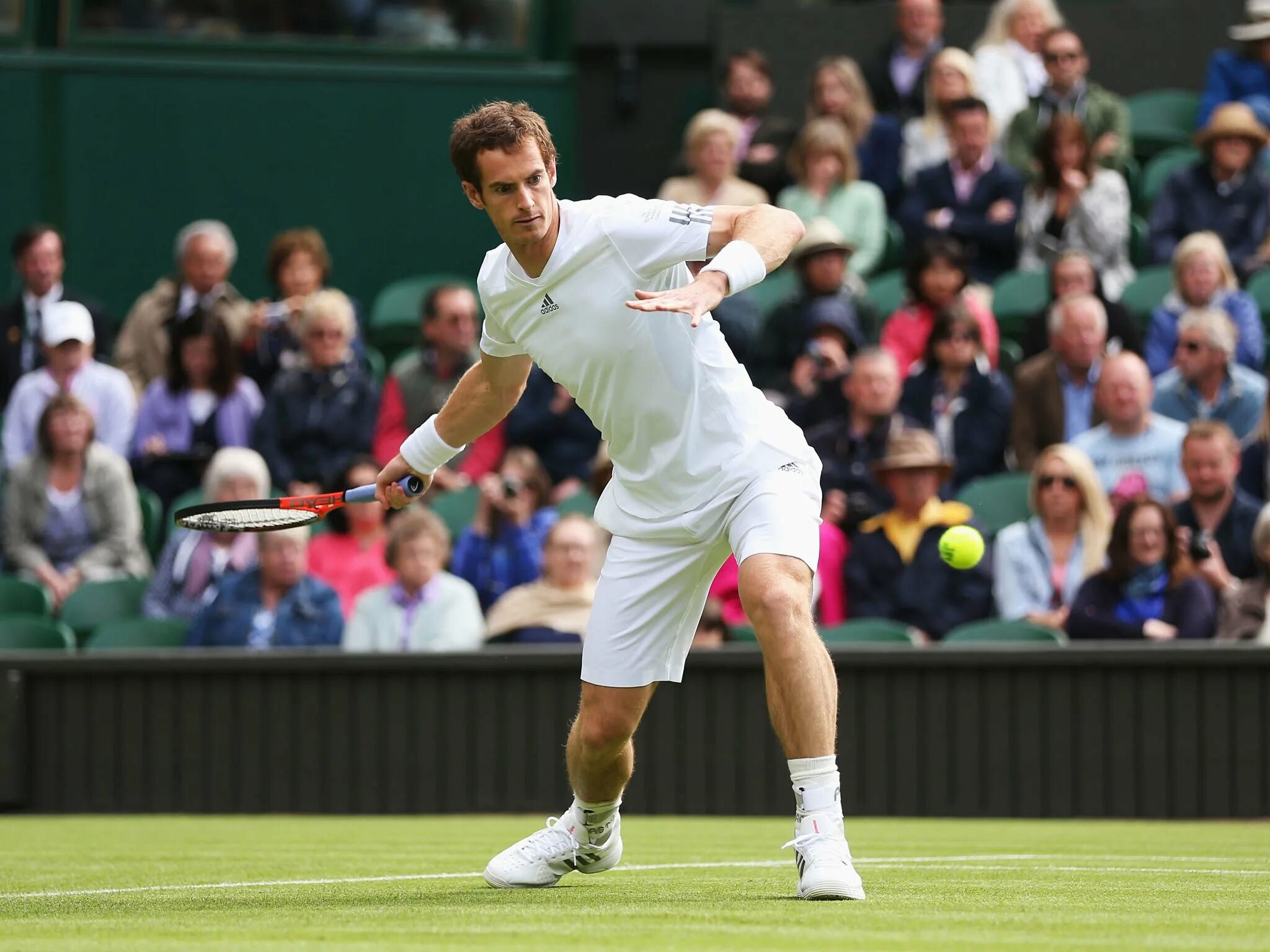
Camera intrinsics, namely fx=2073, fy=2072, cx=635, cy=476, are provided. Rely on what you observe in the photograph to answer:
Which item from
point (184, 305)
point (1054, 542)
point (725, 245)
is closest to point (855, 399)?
point (1054, 542)

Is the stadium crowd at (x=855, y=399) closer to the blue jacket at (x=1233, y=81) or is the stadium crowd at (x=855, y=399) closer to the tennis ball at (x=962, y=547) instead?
the blue jacket at (x=1233, y=81)

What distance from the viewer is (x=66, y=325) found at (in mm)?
11625

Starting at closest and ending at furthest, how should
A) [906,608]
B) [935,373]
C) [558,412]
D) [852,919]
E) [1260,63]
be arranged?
[852,919] → [906,608] → [935,373] → [558,412] → [1260,63]

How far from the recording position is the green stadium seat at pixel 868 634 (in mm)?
9648

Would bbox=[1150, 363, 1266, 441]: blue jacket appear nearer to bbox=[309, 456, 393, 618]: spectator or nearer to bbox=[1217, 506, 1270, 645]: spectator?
bbox=[1217, 506, 1270, 645]: spectator

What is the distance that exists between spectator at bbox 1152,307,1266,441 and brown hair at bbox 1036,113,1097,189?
185 centimetres

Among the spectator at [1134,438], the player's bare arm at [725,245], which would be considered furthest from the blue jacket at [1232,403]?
the player's bare arm at [725,245]

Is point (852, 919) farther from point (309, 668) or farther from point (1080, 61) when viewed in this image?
→ point (1080, 61)

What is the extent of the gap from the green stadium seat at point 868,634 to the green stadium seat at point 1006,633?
0.70ft

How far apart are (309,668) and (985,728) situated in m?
3.24

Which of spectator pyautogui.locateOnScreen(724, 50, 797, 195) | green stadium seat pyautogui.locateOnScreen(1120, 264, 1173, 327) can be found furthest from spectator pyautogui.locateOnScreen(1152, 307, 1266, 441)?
spectator pyautogui.locateOnScreen(724, 50, 797, 195)

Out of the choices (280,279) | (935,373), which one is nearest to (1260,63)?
(935,373)

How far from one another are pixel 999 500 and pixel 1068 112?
332cm

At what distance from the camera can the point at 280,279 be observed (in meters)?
12.2
